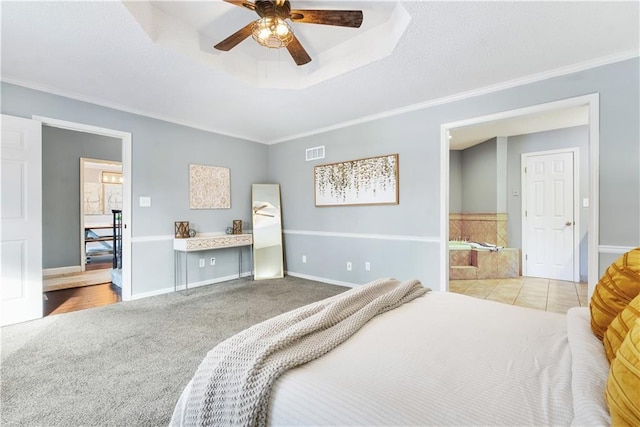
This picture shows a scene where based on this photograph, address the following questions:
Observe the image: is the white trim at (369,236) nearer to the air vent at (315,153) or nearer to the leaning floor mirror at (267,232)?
the leaning floor mirror at (267,232)

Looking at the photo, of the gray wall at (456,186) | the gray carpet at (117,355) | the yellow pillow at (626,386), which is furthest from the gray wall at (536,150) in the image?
the yellow pillow at (626,386)

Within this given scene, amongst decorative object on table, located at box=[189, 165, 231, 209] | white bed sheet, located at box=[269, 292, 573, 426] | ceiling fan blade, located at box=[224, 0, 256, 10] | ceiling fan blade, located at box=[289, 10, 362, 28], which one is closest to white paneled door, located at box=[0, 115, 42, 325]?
decorative object on table, located at box=[189, 165, 231, 209]

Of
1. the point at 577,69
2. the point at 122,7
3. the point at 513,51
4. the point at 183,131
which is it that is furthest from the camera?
the point at 183,131

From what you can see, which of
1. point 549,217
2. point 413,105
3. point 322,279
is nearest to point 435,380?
point 413,105

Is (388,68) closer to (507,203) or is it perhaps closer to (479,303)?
(479,303)

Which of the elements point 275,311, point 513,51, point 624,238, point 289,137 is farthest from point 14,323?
point 624,238

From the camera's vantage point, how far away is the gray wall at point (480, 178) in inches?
206

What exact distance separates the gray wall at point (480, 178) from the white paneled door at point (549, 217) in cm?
50

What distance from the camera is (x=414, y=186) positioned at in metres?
3.58

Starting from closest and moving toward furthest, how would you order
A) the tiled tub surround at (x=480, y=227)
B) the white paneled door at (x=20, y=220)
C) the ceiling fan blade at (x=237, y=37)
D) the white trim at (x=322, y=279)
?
the ceiling fan blade at (x=237, y=37)
the white paneled door at (x=20, y=220)
the white trim at (x=322, y=279)
the tiled tub surround at (x=480, y=227)

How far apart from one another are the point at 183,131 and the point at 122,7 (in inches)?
93.4

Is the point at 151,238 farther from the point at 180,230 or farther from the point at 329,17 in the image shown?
the point at 329,17

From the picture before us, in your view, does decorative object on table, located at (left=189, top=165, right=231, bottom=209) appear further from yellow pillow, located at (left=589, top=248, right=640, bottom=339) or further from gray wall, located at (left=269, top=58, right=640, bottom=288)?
yellow pillow, located at (left=589, top=248, right=640, bottom=339)

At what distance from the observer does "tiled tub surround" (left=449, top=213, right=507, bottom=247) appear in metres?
5.12
